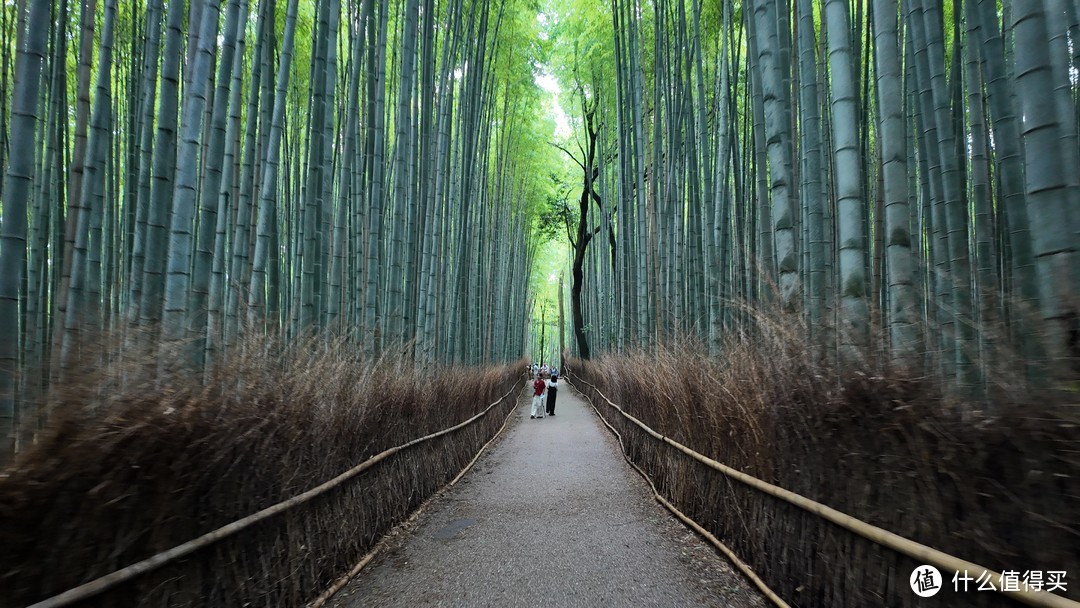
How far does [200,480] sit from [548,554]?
1907mm

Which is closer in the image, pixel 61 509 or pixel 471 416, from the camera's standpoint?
pixel 61 509

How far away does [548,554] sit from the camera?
315 centimetres

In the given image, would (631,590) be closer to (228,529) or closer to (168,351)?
(228,529)

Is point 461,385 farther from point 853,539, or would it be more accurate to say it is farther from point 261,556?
point 853,539

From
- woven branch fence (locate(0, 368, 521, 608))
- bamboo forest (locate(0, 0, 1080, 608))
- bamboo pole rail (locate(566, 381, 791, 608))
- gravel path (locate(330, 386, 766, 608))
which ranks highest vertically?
bamboo forest (locate(0, 0, 1080, 608))

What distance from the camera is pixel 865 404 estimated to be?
180 cm

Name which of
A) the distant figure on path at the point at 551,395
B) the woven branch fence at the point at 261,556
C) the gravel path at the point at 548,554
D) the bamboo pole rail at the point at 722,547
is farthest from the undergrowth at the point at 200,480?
the distant figure on path at the point at 551,395

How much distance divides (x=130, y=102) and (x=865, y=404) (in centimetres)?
519

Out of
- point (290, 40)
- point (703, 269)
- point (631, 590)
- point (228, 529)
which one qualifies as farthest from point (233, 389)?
point (703, 269)

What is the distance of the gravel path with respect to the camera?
258 cm

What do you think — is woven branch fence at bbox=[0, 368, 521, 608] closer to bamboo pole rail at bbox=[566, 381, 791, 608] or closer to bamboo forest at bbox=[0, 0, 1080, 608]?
bamboo forest at bbox=[0, 0, 1080, 608]

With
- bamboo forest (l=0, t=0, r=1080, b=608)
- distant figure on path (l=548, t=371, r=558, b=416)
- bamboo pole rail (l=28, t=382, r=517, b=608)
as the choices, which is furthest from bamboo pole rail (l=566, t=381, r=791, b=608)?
distant figure on path (l=548, t=371, r=558, b=416)

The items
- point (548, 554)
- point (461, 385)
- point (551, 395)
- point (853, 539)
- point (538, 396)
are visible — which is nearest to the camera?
point (853, 539)

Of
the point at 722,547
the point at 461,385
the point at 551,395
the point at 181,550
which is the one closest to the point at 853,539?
the point at 722,547
